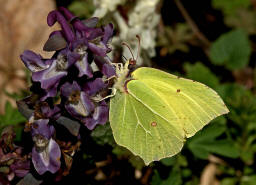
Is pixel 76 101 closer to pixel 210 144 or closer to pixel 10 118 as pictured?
pixel 10 118

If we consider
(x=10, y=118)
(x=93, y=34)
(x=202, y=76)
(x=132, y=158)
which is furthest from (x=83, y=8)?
(x=93, y=34)

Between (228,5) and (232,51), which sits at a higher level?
(228,5)

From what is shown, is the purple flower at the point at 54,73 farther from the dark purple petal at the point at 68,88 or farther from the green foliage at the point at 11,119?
the green foliage at the point at 11,119

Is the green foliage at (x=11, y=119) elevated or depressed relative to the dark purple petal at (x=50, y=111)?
depressed

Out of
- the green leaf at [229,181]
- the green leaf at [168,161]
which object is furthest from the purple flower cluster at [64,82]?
the green leaf at [229,181]

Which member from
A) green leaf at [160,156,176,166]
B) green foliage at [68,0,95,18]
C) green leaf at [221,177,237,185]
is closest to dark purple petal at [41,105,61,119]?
green leaf at [160,156,176,166]

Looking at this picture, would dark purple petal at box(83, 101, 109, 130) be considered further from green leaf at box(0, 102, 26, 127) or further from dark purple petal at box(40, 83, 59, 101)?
green leaf at box(0, 102, 26, 127)

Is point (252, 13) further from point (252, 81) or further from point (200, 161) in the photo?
point (200, 161)

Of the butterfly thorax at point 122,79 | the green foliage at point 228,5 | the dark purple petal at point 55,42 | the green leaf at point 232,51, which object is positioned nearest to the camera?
the dark purple petal at point 55,42
